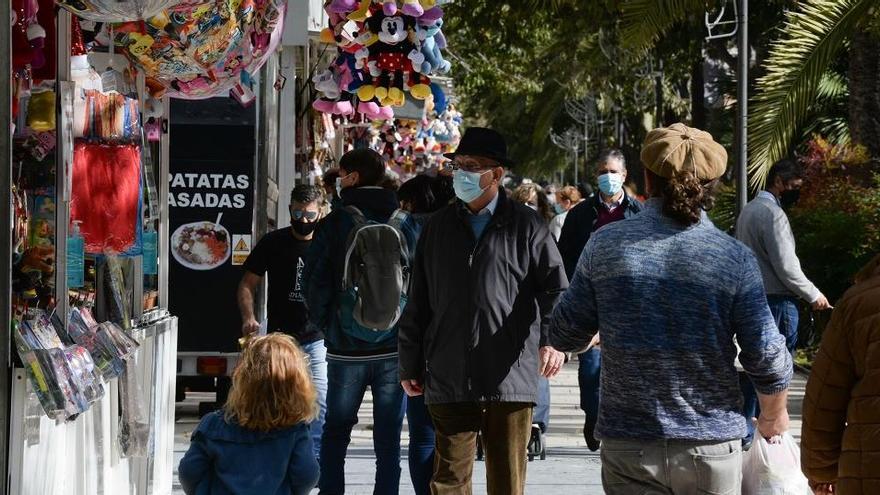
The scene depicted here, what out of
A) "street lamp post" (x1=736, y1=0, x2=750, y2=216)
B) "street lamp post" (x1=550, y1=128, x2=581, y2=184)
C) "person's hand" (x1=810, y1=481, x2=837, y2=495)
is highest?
"street lamp post" (x1=550, y1=128, x2=581, y2=184)

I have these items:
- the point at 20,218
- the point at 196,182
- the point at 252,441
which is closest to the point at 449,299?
the point at 252,441

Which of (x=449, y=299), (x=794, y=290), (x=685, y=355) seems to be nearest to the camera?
(x=685, y=355)

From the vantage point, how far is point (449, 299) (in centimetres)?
600

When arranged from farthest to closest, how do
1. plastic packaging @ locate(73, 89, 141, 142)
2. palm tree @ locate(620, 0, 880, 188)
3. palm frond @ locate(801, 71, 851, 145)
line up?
palm frond @ locate(801, 71, 851, 145) → palm tree @ locate(620, 0, 880, 188) → plastic packaging @ locate(73, 89, 141, 142)

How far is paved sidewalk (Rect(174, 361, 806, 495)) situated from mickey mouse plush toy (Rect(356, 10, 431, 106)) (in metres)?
2.27

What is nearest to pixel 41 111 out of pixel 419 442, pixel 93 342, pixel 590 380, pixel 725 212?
pixel 93 342

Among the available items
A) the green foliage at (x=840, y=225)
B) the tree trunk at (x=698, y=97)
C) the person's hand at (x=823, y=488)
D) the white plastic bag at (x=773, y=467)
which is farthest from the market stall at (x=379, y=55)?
the tree trunk at (x=698, y=97)

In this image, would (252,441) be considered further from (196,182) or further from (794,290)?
(196,182)

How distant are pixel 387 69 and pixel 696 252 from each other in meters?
5.01

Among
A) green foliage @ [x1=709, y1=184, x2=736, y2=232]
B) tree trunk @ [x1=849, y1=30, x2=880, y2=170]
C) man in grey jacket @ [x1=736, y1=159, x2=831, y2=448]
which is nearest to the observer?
man in grey jacket @ [x1=736, y1=159, x2=831, y2=448]

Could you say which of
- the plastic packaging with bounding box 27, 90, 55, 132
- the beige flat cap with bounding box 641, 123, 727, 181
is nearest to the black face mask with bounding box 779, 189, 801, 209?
the beige flat cap with bounding box 641, 123, 727, 181

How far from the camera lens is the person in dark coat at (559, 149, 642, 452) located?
942 centimetres

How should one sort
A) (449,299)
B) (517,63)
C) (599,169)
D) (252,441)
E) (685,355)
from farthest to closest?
(517,63) → (599,169) → (449,299) → (252,441) → (685,355)

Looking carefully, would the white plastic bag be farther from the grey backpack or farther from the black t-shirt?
the black t-shirt
